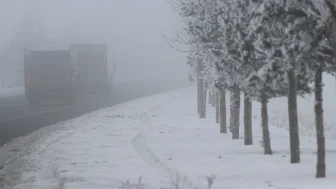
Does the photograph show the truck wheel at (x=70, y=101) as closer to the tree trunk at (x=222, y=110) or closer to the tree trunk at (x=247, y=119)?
the tree trunk at (x=222, y=110)

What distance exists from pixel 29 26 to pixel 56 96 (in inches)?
1915

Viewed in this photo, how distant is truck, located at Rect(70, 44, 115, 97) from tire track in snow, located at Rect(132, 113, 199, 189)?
19.8 meters

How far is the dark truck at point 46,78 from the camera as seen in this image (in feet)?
97.8

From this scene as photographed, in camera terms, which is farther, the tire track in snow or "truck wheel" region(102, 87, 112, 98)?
"truck wheel" region(102, 87, 112, 98)

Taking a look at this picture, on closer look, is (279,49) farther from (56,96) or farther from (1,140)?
(56,96)

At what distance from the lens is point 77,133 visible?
17.5 meters

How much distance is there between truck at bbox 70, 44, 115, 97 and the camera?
37250 mm

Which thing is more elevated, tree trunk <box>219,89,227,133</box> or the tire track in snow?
tree trunk <box>219,89,227,133</box>

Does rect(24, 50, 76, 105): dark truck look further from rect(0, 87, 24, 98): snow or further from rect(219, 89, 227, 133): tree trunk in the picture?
rect(0, 87, 24, 98): snow

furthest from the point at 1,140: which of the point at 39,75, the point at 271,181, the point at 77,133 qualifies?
the point at 39,75

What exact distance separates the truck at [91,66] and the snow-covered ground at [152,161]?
19.2 metres

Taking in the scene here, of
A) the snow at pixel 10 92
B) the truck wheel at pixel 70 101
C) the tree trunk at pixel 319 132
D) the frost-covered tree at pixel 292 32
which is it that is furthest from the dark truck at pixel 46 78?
the tree trunk at pixel 319 132

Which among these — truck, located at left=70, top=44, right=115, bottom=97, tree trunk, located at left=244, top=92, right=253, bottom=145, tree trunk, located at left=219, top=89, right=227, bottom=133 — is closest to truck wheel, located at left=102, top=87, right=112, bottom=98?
truck, located at left=70, top=44, right=115, bottom=97

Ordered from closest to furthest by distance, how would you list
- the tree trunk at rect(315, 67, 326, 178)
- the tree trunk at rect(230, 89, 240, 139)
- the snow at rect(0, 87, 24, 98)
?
the tree trunk at rect(315, 67, 326, 178) < the tree trunk at rect(230, 89, 240, 139) < the snow at rect(0, 87, 24, 98)
